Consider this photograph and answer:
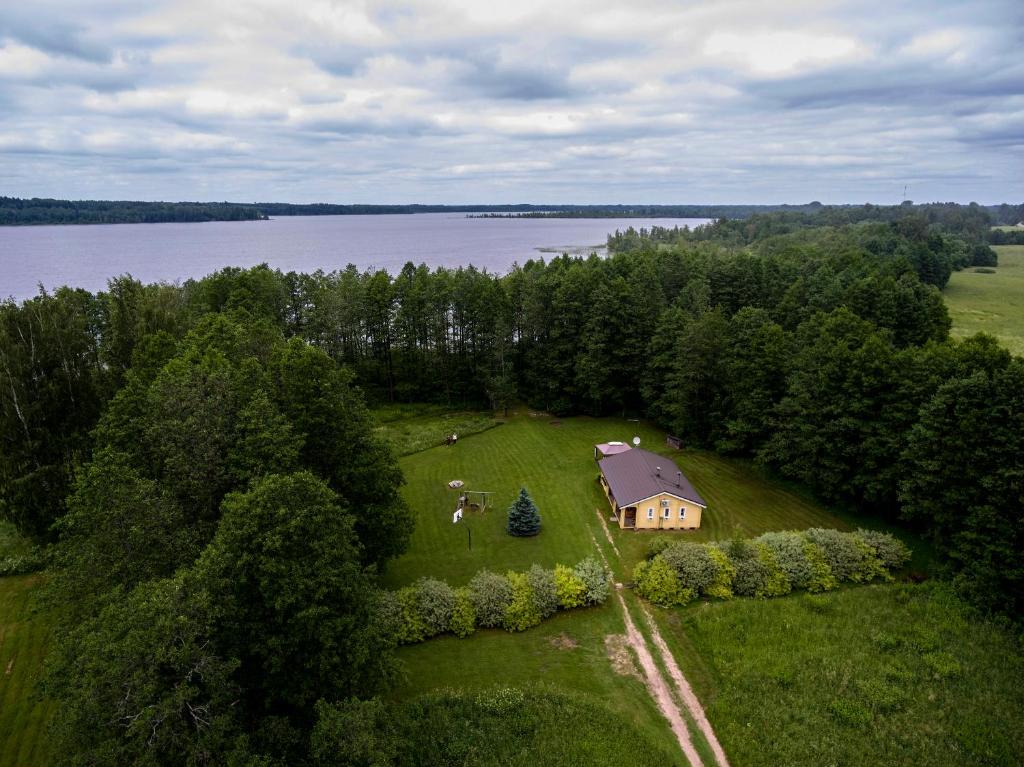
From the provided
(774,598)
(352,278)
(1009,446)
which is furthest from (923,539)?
(352,278)

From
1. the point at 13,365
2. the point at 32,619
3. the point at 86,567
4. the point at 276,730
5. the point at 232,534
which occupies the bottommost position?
the point at 32,619

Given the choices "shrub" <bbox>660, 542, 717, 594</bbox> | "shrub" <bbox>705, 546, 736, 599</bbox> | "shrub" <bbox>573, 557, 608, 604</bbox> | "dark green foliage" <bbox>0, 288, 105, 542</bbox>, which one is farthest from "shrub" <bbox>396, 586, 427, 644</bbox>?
"dark green foliage" <bbox>0, 288, 105, 542</bbox>

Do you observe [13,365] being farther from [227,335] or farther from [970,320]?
[970,320]

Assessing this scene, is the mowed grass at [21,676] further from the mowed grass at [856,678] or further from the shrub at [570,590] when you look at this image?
the mowed grass at [856,678]

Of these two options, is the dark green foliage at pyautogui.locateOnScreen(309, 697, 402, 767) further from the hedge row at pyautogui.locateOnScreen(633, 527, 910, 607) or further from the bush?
the bush

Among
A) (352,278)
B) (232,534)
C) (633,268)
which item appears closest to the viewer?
(232,534)
